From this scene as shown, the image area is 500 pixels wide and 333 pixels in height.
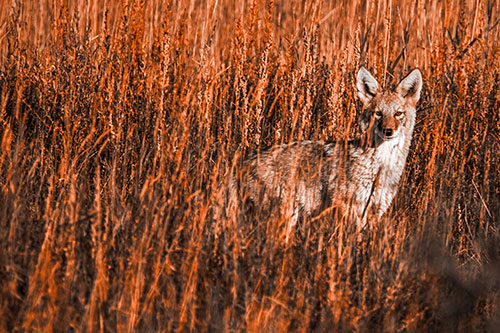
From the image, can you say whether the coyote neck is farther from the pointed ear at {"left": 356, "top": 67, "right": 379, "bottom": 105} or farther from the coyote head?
the pointed ear at {"left": 356, "top": 67, "right": 379, "bottom": 105}

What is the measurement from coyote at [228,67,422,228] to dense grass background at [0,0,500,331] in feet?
0.48

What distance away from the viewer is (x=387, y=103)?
14.6 ft

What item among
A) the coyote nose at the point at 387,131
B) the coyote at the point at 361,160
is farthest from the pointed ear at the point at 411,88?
the coyote nose at the point at 387,131

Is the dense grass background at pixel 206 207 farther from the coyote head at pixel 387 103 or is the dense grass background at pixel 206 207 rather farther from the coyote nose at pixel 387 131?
the coyote nose at pixel 387 131

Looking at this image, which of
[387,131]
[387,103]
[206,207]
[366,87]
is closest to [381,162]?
[387,131]

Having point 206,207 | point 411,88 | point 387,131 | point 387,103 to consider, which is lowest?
point 206,207

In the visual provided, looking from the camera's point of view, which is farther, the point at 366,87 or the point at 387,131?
the point at 366,87

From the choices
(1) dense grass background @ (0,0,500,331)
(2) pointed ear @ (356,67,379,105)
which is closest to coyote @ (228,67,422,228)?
(2) pointed ear @ (356,67,379,105)

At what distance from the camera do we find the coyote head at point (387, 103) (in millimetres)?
4367

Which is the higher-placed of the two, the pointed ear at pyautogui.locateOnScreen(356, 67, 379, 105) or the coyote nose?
the pointed ear at pyautogui.locateOnScreen(356, 67, 379, 105)

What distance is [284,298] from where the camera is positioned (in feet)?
9.58

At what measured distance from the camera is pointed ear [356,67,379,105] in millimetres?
4496

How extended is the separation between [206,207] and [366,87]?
1931 mm

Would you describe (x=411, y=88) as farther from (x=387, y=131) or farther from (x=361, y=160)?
(x=361, y=160)
